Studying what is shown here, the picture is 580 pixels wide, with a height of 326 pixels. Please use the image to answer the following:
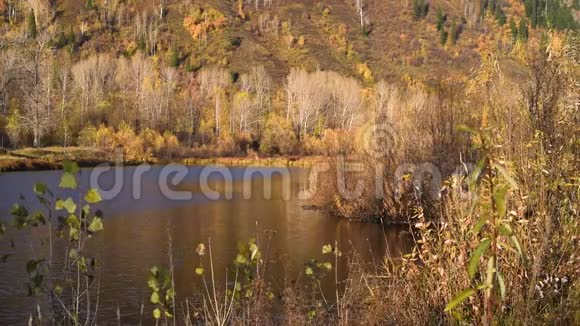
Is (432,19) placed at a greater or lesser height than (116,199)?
greater

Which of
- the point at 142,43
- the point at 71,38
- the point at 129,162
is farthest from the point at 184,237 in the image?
the point at 142,43

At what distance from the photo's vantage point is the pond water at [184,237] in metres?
8.84

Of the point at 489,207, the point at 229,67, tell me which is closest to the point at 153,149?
the point at 229,67

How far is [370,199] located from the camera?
16.9 m

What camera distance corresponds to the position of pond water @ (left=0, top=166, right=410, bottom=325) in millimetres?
8836

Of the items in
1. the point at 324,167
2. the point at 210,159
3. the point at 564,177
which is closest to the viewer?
the point at 564,177

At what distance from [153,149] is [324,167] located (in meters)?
27.9

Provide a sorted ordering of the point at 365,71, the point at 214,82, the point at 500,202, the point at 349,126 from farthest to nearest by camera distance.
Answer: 1. the point at 365,71
2. the point at 214,82
3. the point at 349,126
4. the point at 500,202

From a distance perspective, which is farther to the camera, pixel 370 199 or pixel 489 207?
pixel 370 199

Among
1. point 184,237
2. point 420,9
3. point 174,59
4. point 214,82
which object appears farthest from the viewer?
point 420,9

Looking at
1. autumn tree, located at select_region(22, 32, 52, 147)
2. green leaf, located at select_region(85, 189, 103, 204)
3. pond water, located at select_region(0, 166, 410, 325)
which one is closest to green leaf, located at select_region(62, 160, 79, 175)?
green leaf, located at select_region(85, 189, 103, 204)

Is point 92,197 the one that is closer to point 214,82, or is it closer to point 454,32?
point 214,82

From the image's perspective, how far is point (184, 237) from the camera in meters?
13.4

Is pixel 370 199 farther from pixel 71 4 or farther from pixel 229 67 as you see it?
pixel 71 4
